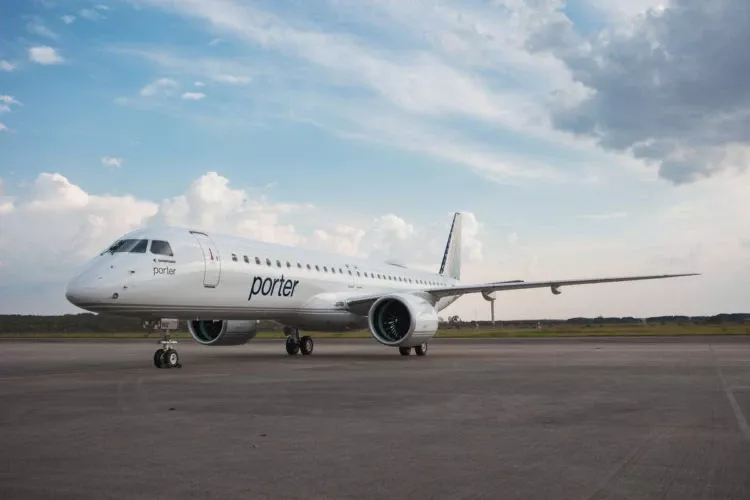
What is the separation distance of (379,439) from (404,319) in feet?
57.6

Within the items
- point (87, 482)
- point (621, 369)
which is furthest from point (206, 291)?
point (87, 482)

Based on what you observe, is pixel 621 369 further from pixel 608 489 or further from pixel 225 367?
pixel 608 489

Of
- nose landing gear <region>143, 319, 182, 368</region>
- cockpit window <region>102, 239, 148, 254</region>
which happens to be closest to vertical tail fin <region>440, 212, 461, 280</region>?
nose landing gear <region>143, 319, 182, 368</region>

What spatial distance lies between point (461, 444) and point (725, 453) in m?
2.42

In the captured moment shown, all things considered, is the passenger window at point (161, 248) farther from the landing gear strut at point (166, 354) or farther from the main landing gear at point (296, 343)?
the main landing gear at point (296, 343)

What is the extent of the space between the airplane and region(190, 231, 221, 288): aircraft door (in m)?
0.03

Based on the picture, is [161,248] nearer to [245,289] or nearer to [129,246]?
[129,246]

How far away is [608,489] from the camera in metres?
5.18

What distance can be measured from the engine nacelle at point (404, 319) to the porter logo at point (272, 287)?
277cm

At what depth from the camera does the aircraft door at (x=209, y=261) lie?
19.9 metres

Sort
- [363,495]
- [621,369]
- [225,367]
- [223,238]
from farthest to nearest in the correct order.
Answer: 1. [223,238]
2. [225,367]
3. [621,369]
4. [363,495]

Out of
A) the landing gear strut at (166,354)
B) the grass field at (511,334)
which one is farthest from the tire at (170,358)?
the grass field at (511,334)

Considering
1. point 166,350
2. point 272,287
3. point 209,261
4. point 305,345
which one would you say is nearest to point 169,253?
point 209,261

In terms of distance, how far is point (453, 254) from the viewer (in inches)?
1661
